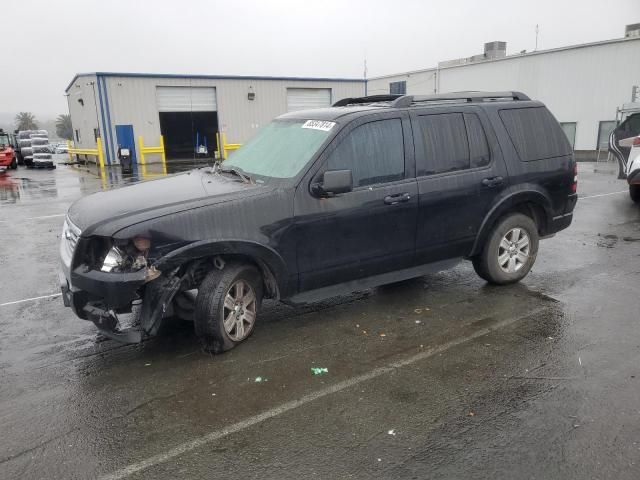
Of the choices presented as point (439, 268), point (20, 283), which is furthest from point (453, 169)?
point (20, 283)

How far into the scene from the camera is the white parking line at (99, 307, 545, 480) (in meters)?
2.86

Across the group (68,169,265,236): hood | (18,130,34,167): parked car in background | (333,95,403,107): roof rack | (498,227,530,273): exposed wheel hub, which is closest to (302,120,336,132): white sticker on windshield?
(68,169,265,236): hood

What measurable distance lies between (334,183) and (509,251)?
2.49 metres

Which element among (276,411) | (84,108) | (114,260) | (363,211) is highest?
(84,108)

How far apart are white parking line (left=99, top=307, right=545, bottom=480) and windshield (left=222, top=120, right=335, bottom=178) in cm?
177

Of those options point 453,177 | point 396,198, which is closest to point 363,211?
point 396,198

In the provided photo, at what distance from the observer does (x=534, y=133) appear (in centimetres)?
555

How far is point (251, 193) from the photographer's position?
4145 mm

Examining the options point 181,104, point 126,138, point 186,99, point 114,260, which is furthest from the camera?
point 186,99

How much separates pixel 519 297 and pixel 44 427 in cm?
445

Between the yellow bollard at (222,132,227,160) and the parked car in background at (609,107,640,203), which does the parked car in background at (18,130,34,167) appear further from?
the parked car in background at (609,107,640,203)

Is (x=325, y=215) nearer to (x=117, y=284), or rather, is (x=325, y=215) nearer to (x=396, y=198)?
(x=396, y=198)

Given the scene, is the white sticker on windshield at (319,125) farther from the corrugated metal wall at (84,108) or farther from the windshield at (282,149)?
the corrugated metal wall at (84,108)

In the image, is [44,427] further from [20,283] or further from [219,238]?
[20,283]
